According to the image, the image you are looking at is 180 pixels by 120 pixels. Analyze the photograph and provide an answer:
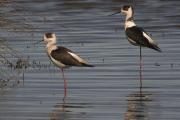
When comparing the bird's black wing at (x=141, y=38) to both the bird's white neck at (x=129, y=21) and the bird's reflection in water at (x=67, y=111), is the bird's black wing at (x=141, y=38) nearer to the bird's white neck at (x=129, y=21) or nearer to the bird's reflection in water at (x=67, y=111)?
the bird's white neck at (x=129, y=21)

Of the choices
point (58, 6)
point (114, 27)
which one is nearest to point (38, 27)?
point (114, 27)

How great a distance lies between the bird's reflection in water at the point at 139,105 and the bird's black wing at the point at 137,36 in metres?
3.66

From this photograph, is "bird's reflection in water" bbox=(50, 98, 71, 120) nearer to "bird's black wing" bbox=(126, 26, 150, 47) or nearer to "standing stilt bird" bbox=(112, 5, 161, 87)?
"standing stilt bird" bbox=(112, 5, 161, 87)

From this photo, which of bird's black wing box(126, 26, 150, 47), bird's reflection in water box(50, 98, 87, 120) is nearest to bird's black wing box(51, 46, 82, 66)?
bird's reflection in water box(50, 98, 87, 120)

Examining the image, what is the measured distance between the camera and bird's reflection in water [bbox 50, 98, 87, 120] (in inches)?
513

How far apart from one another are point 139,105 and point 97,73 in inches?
142

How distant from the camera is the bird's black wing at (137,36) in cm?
1923

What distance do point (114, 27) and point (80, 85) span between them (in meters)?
10.4

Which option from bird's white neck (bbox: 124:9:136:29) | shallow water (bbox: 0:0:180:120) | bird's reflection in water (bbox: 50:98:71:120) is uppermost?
bird's white neck (bbox: 124:9:136:29)

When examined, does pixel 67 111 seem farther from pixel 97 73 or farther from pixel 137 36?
pixel 137 36

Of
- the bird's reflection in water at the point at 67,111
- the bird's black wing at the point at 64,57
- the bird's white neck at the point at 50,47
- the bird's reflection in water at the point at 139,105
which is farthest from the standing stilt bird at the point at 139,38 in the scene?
the bird's reflection in water at the point at 67,111

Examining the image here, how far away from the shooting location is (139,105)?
13914 mm

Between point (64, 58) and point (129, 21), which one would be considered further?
point (129, 21)

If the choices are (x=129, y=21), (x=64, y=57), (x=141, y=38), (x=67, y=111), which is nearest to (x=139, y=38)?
(x=141, y=38)
